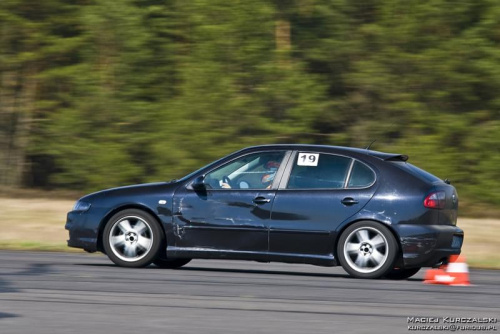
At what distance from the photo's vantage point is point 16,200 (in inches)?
770

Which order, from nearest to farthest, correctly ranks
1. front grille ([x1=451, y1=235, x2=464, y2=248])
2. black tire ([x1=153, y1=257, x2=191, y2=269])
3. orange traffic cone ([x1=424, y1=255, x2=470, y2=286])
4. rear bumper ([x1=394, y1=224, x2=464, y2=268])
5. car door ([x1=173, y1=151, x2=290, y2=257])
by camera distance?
orange traffic cone ([x1=424, y1=255, x2=470, y2=286])
rear bumper ([x1=394, y1=224, x2=464, y2=268])
front grille ([x1=451, y1=235, x2=464, y2=248])
car door ([x1=173, y1=151, x2=290, y2=257])
black tire ([x1=153, y1=257, x2=191, y2=269])

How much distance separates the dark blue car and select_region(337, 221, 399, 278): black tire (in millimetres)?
11

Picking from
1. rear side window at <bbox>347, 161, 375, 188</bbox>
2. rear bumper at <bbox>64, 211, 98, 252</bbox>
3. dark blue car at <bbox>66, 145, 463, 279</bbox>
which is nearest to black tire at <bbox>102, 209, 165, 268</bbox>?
dark blue car at <bbox>66, 145, 463, 279</bbox>

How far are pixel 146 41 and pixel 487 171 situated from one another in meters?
6.90

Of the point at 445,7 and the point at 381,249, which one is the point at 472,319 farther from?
the point at 445,7

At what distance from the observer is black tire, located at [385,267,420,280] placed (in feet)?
37.8

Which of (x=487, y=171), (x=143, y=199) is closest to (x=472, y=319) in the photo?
(x=143, y=199)

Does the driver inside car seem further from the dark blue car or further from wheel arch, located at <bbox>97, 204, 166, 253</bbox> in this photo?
wheel arch, located at <bbox>97, 204, 166, 253</bbox>

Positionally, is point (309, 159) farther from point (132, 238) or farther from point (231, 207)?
point (132, 238)

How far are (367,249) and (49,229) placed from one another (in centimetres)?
768

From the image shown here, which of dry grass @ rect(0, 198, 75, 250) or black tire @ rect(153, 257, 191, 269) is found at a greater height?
black tire @ rect(153, 257, 191, 269)

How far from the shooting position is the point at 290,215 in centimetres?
1124

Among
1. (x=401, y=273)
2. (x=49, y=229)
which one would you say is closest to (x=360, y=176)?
(x=401, y=273)

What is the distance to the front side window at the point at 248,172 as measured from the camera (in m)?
11.5
